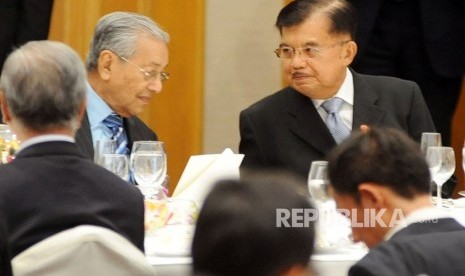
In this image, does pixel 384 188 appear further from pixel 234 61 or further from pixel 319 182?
pixel 234 61

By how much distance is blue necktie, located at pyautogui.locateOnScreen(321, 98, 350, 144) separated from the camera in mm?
4281

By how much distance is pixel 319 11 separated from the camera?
4312 mm

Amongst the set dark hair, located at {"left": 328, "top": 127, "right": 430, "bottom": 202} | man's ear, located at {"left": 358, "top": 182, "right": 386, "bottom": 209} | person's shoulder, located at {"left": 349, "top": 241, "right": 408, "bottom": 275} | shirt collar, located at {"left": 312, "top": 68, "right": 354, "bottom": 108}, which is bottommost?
shirt collar, located at {"left": 312, "top": 68, "right": 354, "bottom": 108}

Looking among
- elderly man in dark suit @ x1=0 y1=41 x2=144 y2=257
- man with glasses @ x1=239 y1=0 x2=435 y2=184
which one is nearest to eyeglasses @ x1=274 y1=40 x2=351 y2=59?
man with glasses @ x1=239 y1=0 x2=435 y2=184

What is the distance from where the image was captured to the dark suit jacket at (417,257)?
7.20ft

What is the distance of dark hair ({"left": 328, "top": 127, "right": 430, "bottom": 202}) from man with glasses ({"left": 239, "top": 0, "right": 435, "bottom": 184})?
1680 millimetres

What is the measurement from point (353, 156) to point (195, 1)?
3580mm

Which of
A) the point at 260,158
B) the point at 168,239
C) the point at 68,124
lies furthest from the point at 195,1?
the point at 68,124

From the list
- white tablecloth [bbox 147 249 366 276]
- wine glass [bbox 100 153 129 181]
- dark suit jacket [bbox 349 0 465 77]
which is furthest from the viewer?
dark suit jacket [bbox 349 0 465 77]

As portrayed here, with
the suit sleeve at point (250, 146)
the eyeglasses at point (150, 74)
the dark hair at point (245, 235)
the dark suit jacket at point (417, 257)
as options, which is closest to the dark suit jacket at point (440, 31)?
the suit sleeve at point (250, 146)

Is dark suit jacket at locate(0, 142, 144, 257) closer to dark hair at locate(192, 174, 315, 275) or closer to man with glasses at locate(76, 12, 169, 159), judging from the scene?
dark hair at locate(192, 174, 315, 275)

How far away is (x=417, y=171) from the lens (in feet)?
8.21

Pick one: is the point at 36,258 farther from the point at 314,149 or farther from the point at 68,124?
the point at 314,149

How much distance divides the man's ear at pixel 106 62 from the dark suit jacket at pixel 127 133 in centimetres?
19
